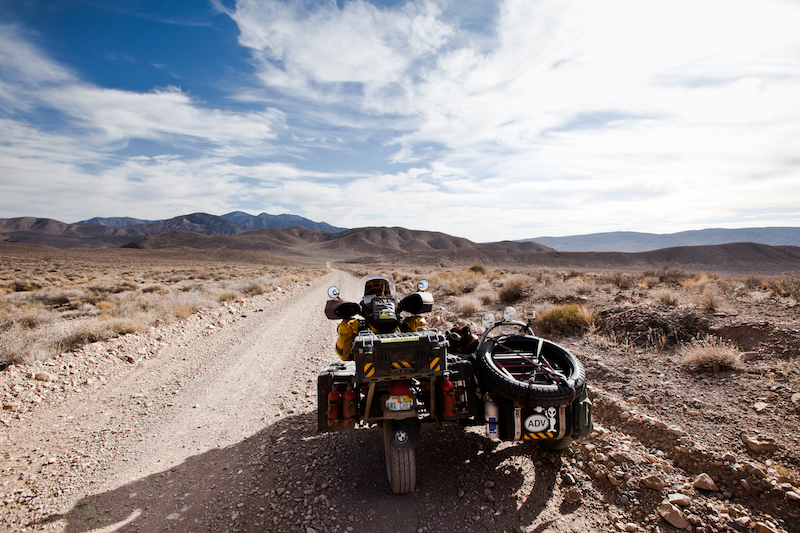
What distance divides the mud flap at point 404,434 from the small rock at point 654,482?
226 cm

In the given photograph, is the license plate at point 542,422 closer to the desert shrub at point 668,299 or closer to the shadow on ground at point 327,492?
the shadow on ground at point 327,492

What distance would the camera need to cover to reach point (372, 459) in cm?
388

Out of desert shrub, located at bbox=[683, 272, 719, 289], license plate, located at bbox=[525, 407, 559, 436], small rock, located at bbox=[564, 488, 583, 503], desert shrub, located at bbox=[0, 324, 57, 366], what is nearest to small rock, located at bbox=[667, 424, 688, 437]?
small rock, located at bbox=[564, 488, 583, 503]

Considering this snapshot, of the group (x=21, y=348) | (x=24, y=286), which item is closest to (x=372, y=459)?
(x=21, y=348)

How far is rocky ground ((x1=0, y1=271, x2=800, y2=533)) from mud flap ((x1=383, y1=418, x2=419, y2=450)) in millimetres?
605

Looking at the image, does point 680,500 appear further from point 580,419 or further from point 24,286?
point 24,286

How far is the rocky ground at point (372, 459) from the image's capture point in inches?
119

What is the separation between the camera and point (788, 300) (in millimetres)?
8047

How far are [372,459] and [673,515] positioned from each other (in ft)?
9.22

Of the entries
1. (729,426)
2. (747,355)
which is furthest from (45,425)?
(747,355)

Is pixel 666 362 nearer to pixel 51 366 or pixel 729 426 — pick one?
pixel 729 426

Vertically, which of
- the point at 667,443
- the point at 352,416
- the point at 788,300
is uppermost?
the point at 788,300

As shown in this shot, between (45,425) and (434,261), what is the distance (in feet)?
224

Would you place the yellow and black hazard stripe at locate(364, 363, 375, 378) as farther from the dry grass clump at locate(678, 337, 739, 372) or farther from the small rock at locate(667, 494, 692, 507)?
the dry grass clump at locate(678, 337, 739, 372)
